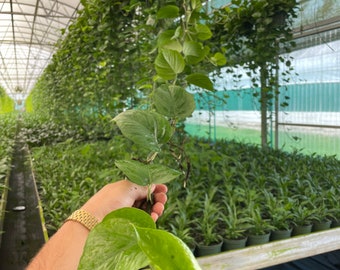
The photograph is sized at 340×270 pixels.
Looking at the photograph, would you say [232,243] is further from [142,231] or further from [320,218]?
[142,231]

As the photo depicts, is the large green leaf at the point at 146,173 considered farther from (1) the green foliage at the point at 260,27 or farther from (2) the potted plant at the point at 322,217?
(1) the green foliage at the point at 260,27

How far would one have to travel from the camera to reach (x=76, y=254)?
13.3 inches

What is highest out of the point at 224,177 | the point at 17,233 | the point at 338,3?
the point at 338,3

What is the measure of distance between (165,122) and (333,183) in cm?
212

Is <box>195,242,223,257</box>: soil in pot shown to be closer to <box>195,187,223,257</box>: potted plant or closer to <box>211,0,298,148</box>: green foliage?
<box>195,187,223,257</box>: potted plant

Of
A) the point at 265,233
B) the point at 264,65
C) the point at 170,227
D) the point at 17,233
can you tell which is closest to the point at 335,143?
the point at 264,65

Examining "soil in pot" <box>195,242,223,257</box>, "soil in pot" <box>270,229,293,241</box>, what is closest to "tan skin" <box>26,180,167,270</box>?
"soil in pot" <box>195,242,223,257</box>

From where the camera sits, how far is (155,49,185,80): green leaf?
41 cm

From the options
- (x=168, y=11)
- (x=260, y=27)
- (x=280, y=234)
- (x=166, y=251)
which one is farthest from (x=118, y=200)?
(x=260, y=27)

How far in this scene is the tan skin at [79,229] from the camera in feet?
1.09

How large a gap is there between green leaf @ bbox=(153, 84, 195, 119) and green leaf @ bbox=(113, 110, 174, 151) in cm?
5

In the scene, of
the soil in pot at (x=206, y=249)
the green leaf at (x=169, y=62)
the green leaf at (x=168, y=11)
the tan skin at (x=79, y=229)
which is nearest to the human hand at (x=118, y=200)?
the tan skin at (x=79, y=229)

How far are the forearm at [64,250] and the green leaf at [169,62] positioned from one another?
22 centimetres

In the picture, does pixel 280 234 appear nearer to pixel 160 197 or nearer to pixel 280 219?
pixel 280 219
